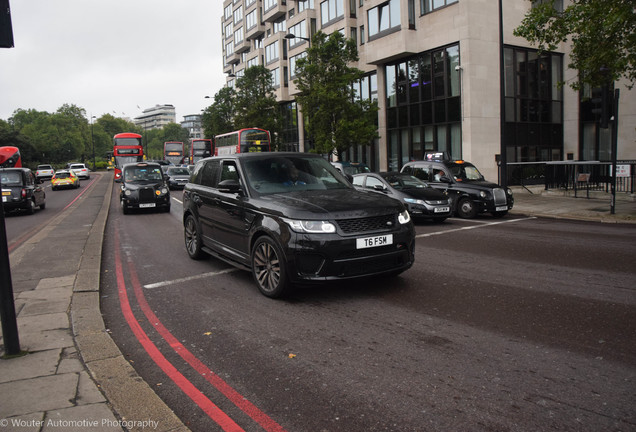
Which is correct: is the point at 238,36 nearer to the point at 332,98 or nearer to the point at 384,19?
the point at 384,19

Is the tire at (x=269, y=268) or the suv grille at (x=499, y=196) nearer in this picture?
the tire at (x=269, y=268)

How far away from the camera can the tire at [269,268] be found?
547 centimetres

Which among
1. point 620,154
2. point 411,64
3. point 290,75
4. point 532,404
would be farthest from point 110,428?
point 290,75

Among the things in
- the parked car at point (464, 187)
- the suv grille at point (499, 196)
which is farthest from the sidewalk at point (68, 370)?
the suv grille at point (499, 196)

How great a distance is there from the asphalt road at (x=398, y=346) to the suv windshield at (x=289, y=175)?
139 centimetres

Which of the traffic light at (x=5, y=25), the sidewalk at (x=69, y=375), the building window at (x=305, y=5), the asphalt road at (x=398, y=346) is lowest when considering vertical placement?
the asphalt road at (x=398, y=346)

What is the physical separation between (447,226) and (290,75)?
115ft

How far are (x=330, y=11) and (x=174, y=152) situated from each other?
26.6 m

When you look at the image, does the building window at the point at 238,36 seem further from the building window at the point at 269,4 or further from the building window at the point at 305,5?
the building window at the point at 305,5

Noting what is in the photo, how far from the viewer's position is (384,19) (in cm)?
2878

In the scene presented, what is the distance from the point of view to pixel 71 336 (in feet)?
15.0

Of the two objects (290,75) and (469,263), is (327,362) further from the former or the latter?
(290,75)

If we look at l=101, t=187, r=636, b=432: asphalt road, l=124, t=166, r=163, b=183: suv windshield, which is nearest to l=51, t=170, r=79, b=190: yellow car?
l=124, t=166, r=163, b=183: suv windshield

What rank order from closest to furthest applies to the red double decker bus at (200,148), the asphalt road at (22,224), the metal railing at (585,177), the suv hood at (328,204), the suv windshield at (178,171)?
the suv hood at (328,204)
the asphalt road at (22,224)
the metal railing at (585,177)
the suv windshield at (178,171)
the red double decker bus at (200,148)
